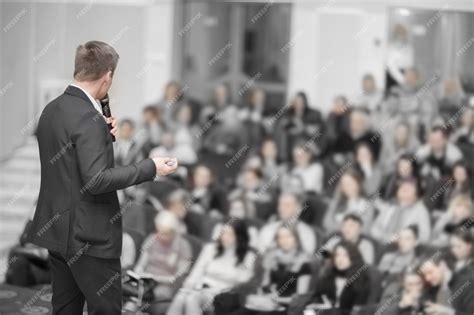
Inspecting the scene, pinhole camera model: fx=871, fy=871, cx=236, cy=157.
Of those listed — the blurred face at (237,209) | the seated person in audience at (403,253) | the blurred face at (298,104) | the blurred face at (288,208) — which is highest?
the blurred face at (298,104)

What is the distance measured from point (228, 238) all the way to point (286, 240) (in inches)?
15.6

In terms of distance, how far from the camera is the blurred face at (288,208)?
20.9ft

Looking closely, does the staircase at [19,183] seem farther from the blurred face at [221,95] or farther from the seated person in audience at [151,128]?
the blurred face at [221,95]

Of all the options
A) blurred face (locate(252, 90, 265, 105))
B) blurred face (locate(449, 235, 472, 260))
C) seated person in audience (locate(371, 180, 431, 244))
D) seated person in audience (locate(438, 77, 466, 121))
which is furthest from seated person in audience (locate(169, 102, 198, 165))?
blurred face (locate(449, 235, 472, 260))

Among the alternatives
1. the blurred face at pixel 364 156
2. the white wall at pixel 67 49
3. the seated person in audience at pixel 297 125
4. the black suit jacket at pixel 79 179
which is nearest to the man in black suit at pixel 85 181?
the black suit jacket at pixel 79 179

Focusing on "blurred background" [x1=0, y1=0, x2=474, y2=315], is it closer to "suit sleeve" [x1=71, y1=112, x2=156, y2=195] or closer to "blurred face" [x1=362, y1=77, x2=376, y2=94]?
"blurred face" [x1=362, y1=77, x2=376, y2=94]

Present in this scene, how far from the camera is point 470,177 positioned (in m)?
6.85

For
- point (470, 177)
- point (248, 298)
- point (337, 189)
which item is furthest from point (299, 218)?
point (248, 298)

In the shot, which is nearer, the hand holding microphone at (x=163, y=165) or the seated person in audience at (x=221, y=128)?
the hand holding microphone at (x=163, y=165)

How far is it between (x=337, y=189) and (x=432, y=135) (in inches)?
41.7

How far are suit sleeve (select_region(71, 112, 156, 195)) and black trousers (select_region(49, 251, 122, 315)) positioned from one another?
8.8 inches

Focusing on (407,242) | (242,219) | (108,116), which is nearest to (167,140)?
(242,219)

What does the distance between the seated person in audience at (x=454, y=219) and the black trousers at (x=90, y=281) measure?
158 inches

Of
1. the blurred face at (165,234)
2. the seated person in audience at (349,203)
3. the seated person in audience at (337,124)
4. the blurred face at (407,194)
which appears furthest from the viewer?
the seated person in audience at (337,124)
